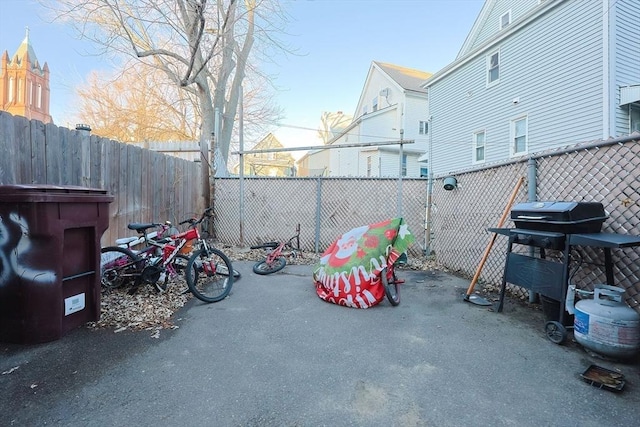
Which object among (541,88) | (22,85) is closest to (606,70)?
(541,88)

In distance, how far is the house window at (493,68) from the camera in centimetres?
1054

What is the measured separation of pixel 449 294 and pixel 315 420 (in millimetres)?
2934

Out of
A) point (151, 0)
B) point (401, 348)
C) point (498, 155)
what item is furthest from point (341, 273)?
point (498, 155)

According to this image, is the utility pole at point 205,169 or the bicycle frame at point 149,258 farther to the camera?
the utility pole at point 205,169

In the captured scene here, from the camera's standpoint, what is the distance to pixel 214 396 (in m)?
1.96

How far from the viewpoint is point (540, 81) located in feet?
29.6

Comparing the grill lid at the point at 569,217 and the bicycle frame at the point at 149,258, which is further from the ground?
the grill lid at the point at 569,217

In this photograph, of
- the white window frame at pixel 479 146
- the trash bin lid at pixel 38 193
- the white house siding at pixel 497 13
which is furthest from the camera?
the white window frame at pixel 479 146

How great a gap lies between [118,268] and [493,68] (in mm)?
12208

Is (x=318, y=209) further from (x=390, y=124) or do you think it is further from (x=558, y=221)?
(x=390, y=124)

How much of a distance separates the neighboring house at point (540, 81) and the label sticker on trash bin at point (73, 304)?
34.0ft

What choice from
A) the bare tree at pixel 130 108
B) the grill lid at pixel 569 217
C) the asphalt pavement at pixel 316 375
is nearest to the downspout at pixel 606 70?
the grill lid at pixel 569 217

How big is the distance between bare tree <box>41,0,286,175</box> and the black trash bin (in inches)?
209

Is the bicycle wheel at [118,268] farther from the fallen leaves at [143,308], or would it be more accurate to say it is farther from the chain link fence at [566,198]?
the chain link fence at [566,198]
